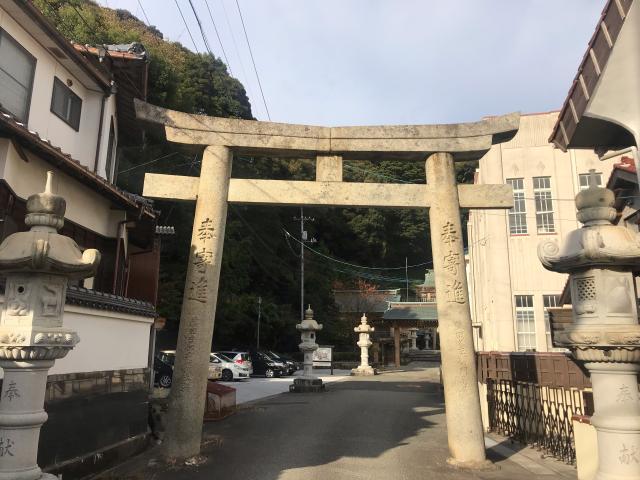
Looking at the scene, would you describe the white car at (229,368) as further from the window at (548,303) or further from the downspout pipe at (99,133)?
the downspout pipe at (99,133)

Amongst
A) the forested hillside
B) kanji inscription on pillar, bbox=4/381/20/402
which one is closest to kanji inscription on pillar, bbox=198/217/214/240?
kanji inscription on pillar, bbox=4/381/20/402

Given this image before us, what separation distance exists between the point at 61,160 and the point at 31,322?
152 inches

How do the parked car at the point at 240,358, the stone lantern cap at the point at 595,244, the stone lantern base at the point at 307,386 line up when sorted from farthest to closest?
1. the parked car at the point at 240,358
2. the stone lantern base at the point at 307,386
3. the stone lantern cap at the point at 595,244

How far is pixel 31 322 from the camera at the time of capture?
450 centimetres

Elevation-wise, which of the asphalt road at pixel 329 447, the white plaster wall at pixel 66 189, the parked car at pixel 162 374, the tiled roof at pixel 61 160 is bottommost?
the asphalt road at pixel 329 447

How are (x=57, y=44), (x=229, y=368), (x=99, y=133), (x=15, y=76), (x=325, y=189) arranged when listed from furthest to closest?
(x=229, y=368) < (x=99, y=133) < (x=57, y=44) < (x=15, y=76) < (x=325, y=189)

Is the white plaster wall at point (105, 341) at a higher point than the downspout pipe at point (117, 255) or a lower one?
lower

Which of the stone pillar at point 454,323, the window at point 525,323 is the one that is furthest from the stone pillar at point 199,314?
the window at point 525,323

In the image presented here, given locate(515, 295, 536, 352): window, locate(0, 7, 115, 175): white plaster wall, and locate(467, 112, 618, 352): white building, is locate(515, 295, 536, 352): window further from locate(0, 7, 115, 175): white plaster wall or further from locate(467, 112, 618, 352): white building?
locate(0, 7, 115, 175): white plaster wall

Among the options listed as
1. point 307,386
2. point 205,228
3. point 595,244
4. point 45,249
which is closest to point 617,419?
point 595,244

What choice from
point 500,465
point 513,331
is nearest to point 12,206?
point 500,465

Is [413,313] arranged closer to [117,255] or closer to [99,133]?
[99,133]

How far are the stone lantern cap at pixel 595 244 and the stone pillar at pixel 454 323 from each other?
10.3 ft

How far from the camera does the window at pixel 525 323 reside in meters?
18.1
